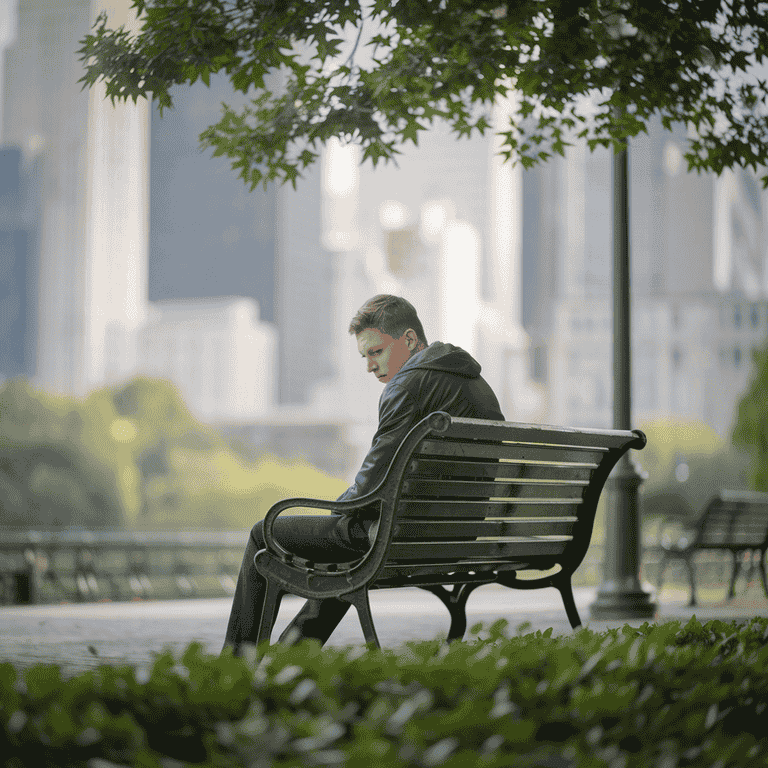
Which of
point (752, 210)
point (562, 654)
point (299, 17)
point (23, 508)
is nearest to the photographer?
point (562, 654)

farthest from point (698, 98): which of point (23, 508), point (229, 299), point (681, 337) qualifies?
point (229, 299)

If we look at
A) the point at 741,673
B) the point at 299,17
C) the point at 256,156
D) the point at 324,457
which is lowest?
the point at 324,457

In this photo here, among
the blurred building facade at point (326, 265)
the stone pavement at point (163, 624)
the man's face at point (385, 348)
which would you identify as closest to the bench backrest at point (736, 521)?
the stone pavement at point (163, 624)

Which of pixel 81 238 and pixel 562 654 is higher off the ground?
pixel 81 238

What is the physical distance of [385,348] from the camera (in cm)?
409

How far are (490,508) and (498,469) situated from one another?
0.15 meters

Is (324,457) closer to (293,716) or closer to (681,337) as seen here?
(681,337)

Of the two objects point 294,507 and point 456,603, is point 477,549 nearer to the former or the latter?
point 456,603

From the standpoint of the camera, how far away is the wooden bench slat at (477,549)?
3.61 m

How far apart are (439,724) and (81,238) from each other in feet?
406

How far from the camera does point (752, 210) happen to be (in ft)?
424

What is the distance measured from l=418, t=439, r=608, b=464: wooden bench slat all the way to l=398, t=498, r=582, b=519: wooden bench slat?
0.16 m

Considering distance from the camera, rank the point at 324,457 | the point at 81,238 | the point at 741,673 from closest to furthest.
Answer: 1. the point at 741,673
2. the point at 324,457
3. the point at 81,238

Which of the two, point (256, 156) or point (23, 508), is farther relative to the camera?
point (23, 508)
